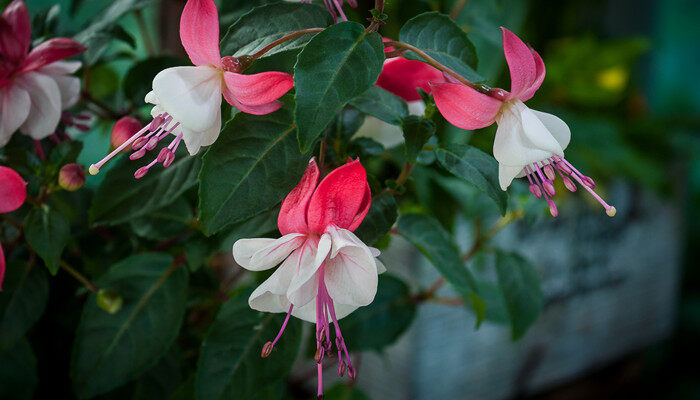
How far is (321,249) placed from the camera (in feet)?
0.84

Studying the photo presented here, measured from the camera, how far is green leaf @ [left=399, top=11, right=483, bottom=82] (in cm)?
31

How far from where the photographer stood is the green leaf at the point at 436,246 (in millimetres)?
403

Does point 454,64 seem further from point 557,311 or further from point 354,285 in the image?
point 557,311

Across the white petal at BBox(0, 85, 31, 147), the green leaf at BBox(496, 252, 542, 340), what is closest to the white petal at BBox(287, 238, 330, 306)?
the white petal at BBox(0, 85, 31, 147)

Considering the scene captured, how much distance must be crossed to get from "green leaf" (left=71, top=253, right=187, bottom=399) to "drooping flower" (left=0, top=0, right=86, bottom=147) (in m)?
0.12

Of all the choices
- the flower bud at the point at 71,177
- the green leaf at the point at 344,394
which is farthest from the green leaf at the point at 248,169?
the green leaf at the point at 344,394

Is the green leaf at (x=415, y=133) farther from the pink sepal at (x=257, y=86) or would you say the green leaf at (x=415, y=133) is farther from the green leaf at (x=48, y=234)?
the green leaf at (x=48, y=234)

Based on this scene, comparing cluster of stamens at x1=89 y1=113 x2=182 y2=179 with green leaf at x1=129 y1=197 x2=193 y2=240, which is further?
green leaf at x1=129 y1=197 x2=193 y2=240

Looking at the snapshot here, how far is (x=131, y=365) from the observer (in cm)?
40

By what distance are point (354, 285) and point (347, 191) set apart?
5 centimetres

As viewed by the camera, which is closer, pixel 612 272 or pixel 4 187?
pixel 4 187

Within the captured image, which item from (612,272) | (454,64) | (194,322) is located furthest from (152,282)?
(612,272)

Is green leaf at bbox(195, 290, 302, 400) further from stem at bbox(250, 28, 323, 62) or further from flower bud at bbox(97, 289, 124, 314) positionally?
stem at bbox(250, 28, 323, 62)

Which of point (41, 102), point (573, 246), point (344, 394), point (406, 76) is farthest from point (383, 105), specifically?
point (573, 246)
